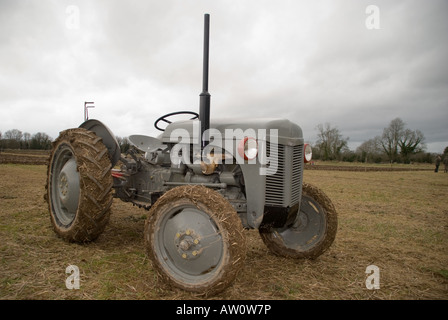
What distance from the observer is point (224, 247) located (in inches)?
99.0

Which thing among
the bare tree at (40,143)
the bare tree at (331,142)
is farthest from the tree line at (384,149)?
the bare tree at (40,143)

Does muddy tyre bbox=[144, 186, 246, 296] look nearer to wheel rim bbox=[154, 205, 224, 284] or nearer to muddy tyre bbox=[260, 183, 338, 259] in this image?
wheel rim bbox=[154, 205, 224, 284]

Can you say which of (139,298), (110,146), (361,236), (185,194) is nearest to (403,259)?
(361,236)

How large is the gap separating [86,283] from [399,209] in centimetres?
747

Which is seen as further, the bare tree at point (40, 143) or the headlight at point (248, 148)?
the bare tree at point (40, 143)

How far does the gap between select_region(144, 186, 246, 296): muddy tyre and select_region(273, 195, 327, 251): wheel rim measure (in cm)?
143

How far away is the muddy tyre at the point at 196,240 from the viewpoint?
2.49m

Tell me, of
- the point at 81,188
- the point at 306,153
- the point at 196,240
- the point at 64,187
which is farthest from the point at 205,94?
the point at 64,187

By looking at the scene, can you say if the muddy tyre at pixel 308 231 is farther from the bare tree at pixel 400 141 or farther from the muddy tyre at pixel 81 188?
the bare tree at pixel 400 141

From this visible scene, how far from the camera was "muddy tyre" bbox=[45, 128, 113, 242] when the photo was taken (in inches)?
135

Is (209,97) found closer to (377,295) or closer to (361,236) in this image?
(377,295)

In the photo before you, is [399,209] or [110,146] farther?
[399,209]

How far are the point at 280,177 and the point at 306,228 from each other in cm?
111

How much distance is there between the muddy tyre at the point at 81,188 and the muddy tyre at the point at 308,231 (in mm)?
2047
